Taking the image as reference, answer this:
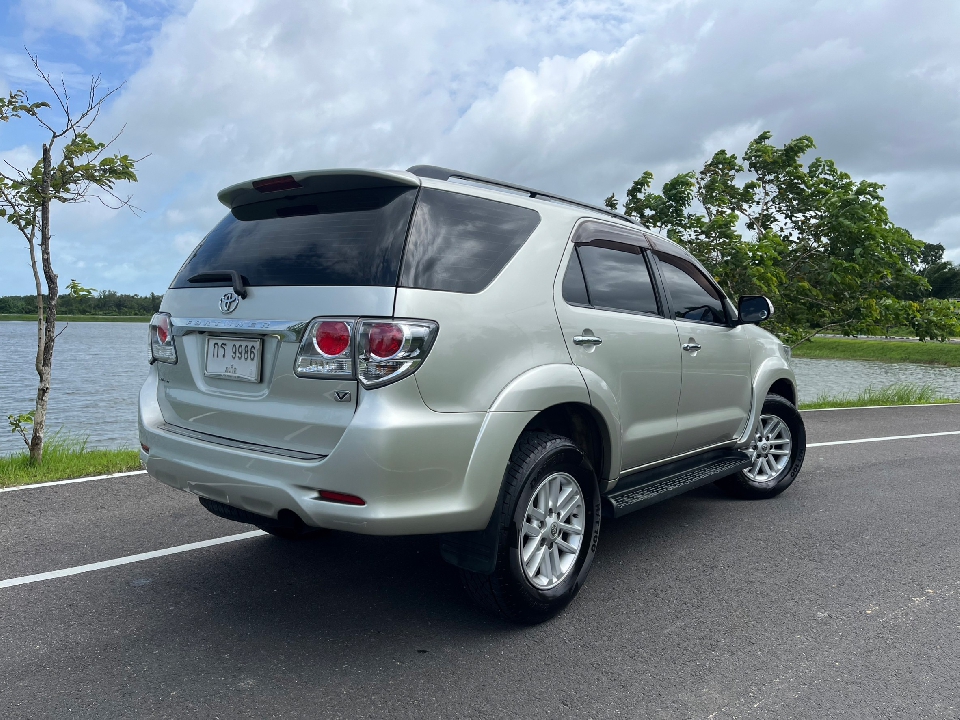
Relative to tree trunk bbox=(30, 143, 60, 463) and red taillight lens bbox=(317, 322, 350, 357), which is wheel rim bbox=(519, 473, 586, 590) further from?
tree trunk bbox=(30, 143, 60, 463)

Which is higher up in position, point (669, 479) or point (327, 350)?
point (327, 350)

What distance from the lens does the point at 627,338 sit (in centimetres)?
395

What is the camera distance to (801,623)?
11.2ft

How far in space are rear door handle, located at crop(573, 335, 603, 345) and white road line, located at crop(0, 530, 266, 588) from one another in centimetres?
242

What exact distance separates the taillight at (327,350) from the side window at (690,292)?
238 centimetres

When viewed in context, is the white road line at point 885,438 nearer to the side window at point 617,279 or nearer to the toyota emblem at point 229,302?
the side window at point 617,279

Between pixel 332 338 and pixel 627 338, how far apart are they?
171 cm

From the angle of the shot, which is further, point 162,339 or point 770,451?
point 770,451

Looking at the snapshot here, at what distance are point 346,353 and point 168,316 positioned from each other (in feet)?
4.12

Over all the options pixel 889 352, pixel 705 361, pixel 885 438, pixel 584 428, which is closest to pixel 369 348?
pixel 584 428

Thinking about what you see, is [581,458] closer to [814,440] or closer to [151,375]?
[151,375]

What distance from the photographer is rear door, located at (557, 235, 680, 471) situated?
365cm

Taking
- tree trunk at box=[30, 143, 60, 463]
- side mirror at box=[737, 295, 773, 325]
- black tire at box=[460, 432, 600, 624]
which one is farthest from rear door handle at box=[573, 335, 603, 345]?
tree trunk at box=[30, 143, 60, 463]

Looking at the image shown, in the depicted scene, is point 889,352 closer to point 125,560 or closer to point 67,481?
point 67,481
